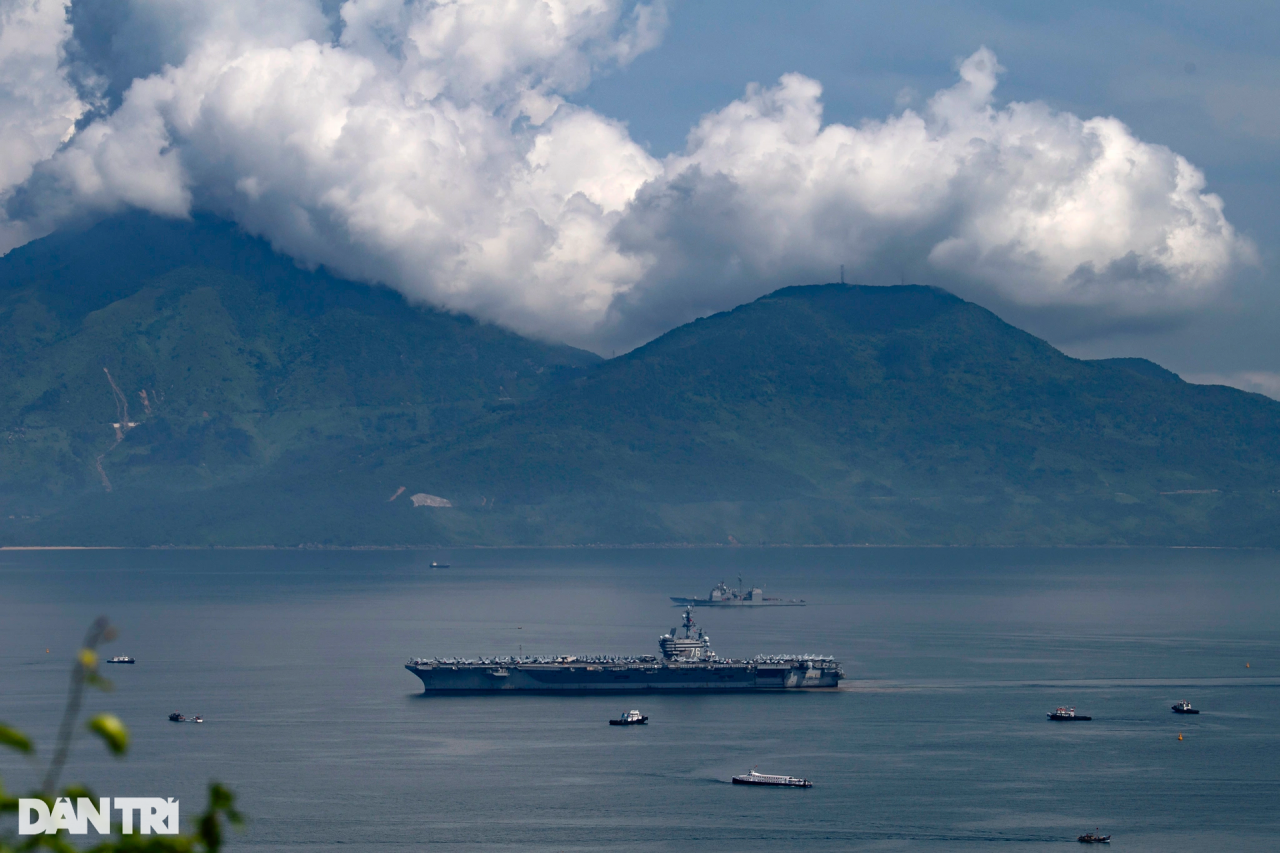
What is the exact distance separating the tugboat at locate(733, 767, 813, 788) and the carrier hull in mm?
57486

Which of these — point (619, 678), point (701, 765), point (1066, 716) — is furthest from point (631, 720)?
point (1066, 716)

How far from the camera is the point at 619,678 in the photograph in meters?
185

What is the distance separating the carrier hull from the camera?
182m

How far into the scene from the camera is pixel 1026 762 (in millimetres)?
136250

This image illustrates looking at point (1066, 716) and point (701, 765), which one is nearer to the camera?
point (701, 765)

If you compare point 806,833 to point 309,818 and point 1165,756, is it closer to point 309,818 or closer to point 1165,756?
point 309,818

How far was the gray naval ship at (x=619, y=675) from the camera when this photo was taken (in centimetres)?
18225

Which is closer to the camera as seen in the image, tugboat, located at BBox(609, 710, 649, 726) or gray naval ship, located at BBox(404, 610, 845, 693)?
tugboat, located at BBox(609, 710, 649, 726)

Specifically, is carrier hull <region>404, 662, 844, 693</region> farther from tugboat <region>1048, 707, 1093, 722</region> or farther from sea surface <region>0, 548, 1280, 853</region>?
tugboat <region>1048, 707, 1093, 722</region>

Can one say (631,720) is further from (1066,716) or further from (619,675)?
(1066,716)

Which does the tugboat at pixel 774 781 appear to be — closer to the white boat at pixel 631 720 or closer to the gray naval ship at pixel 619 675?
the white boat at pixel 631 720

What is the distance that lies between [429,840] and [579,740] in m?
41.7

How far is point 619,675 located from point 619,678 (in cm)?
47

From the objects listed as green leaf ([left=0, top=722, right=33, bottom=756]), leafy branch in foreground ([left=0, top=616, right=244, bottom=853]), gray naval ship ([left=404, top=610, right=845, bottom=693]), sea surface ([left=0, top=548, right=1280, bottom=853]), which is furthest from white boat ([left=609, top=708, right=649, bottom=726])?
green leaf ([left=0, top=722, right=33, bottom=756])
